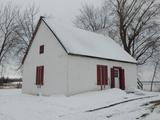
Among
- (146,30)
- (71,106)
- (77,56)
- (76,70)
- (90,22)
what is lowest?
(71,106)

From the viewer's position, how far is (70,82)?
12.9 m

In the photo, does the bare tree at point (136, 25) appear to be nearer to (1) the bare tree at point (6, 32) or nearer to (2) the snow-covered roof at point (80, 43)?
(2) the snow-covered roof at point (80, 43)

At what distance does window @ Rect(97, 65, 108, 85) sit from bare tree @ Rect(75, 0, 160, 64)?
11.1 meters

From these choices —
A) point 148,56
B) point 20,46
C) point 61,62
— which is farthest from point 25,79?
point 148,56

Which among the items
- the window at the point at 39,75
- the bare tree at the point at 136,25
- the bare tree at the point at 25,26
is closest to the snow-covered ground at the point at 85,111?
the window at the point at 39,75

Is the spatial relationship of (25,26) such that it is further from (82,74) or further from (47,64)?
(82,74)

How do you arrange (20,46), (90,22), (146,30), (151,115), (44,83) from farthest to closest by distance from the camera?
(90,22)
(20,46)
(146,30)
(44,83)
(151,115)

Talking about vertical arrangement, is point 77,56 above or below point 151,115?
above

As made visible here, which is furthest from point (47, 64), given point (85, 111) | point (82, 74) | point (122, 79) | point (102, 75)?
point (122, 79)

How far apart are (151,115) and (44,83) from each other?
33.4ft

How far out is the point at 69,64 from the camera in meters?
13.1

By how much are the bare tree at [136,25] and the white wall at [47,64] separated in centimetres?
1362

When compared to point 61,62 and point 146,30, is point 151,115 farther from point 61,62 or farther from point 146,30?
point 146,30

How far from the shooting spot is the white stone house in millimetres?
13312
